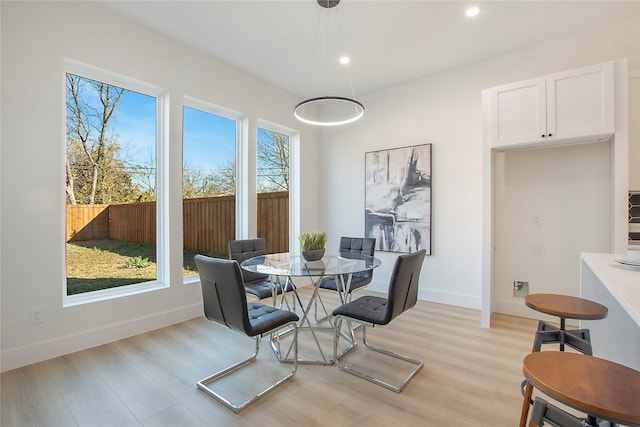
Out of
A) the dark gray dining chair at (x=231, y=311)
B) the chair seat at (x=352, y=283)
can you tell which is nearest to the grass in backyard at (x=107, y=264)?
the dark gray dining chair at (x=231, y=311)

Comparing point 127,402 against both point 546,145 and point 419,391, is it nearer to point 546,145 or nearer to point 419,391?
point 419,391

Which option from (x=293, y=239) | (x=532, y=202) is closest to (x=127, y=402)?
(x=293, y=239)

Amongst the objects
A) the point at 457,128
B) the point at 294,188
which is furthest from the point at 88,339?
the point at 457,128

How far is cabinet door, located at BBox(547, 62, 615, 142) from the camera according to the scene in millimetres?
2633

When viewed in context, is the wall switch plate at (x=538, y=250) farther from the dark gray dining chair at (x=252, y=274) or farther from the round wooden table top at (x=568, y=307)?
the dark gray dining chair at (x=252, y=274)

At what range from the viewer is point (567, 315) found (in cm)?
160

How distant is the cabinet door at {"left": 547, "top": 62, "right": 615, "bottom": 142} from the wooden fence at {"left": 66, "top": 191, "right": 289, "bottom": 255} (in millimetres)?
3579

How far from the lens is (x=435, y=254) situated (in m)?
4.07

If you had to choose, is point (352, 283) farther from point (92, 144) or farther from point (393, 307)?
point (92, 144)

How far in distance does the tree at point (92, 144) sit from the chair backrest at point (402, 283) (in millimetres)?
2857

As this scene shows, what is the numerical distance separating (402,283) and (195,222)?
267 centimetres

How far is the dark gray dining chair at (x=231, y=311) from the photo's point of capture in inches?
71.6

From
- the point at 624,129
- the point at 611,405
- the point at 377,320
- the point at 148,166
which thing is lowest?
the point at 377,320

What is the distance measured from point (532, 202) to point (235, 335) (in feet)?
11.8
